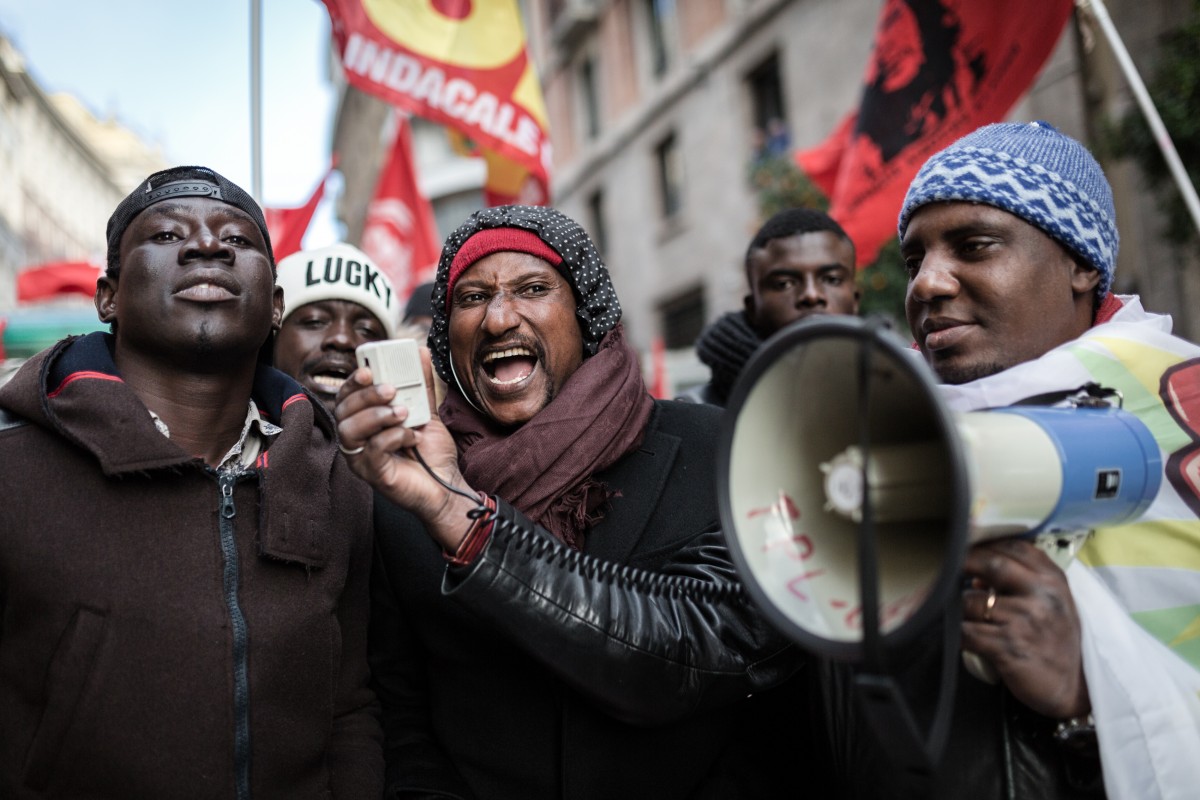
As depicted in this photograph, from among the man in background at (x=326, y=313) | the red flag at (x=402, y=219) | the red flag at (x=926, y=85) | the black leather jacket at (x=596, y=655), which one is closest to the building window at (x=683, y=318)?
the red flag at (x=402, y=219)

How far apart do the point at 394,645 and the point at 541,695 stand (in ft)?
1.27

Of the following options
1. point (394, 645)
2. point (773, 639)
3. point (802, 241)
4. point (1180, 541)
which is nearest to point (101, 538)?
point (394, 645)

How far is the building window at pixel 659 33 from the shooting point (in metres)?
16.3

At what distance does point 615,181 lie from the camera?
59.0 ft

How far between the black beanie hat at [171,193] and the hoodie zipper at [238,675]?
0.66m

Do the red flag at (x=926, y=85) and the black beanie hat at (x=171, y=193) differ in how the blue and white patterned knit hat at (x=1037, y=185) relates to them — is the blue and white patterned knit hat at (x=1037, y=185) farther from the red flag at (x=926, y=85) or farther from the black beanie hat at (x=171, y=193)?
the red flag at (x=926, y=85)

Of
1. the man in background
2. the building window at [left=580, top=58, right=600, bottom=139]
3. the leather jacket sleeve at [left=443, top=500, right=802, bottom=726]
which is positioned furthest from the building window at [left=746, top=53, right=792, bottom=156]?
the leather jacket sleeve at [left=443, top=500, right=802, bottom=726]

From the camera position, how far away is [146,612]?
5.49ft

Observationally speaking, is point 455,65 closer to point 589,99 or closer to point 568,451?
point 568,451

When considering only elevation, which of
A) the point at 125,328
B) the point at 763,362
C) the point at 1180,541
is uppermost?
the point at 125,328

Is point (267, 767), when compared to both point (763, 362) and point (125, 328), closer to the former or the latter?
point (125, 328)

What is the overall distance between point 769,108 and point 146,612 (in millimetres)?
13329

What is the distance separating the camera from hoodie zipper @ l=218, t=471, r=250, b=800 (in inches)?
66.6

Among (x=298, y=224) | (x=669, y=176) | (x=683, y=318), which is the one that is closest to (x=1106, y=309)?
(x=298, y=224)
